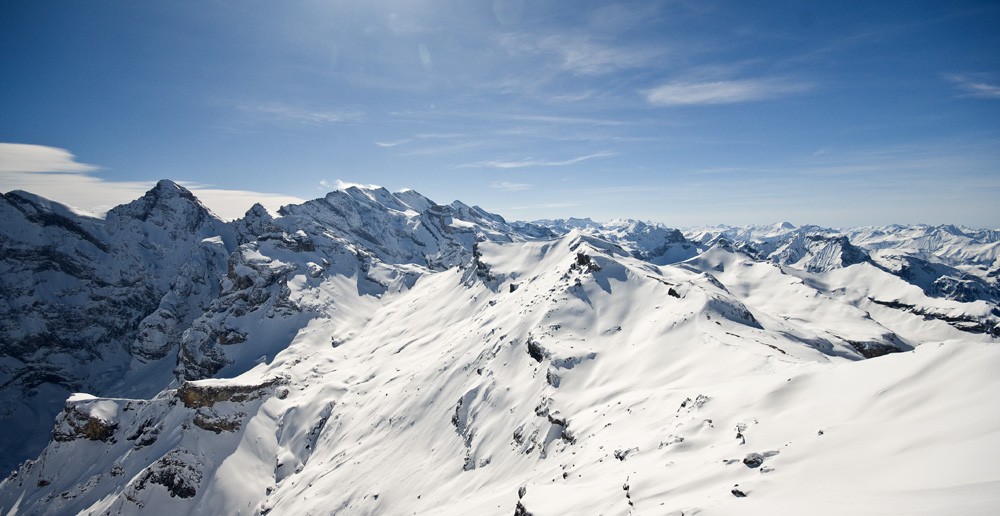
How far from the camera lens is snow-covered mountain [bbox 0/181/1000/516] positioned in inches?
570

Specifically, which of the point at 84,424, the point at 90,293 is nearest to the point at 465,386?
the point at 84,424

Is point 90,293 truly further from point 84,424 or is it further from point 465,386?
point 465,386

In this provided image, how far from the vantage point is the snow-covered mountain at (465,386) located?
1448 cm

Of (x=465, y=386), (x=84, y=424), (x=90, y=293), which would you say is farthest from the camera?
(x=90, y=293)

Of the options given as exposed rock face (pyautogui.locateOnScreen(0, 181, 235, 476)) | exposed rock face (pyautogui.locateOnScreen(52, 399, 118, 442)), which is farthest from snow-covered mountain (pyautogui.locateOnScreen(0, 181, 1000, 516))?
exposed rock face (pyautogui.locateOnScreen(0, 181, 235, 476))

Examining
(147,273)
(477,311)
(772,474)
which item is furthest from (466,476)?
(147,273)

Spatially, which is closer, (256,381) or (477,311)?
(256,381)

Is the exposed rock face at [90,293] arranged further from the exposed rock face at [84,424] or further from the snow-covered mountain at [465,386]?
the exposed rock face at [84,424]

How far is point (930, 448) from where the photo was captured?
11672mm

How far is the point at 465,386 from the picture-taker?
179ft

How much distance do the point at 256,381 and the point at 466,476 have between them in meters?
56.3

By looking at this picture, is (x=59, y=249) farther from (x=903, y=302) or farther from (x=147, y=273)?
(x=903, y=302)

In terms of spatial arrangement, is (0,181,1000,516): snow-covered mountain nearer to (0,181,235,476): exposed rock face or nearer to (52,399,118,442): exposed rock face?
(52,399,118,442): exposed rock face

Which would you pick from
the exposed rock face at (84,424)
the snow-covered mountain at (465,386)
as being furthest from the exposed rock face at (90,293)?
the exposed rock face at (84,424)
